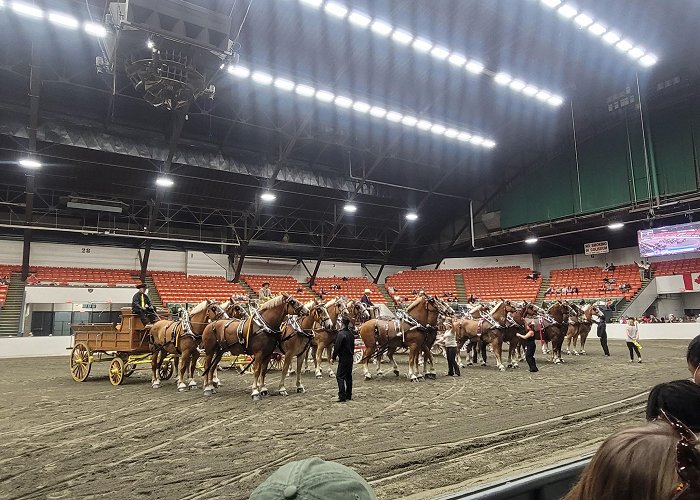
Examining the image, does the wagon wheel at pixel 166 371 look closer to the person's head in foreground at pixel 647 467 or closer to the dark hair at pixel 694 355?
the dark hair at pixel 694 355

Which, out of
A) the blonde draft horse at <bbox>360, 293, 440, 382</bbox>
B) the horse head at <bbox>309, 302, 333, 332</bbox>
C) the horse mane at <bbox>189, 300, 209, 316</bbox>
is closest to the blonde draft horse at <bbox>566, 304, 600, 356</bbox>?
the blonde draft horse at <bbox>360, 293, 440, 382</bbox>

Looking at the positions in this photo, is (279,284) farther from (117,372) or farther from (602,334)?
(602,334)

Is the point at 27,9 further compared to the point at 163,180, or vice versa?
the point at 163,180

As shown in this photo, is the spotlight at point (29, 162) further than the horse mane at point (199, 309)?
Yes

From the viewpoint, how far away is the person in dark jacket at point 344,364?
336 inches

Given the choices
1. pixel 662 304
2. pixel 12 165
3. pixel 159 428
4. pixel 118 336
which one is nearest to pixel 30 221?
pixel 12 165

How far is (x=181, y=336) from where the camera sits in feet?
33.5

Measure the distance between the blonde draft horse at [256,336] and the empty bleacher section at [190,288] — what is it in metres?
15.0

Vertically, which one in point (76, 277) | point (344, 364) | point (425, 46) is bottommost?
point (344, 364)

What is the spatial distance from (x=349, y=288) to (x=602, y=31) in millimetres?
21423

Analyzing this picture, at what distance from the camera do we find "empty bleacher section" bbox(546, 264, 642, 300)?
2669cm

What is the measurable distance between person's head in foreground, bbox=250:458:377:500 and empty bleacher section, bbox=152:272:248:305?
79.8 ft

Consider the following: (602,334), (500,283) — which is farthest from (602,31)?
(500,283)

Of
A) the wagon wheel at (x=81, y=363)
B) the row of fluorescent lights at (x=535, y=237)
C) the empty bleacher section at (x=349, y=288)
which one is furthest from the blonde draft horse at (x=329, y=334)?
the row of fluorescent lights at (x=535, y=237)
